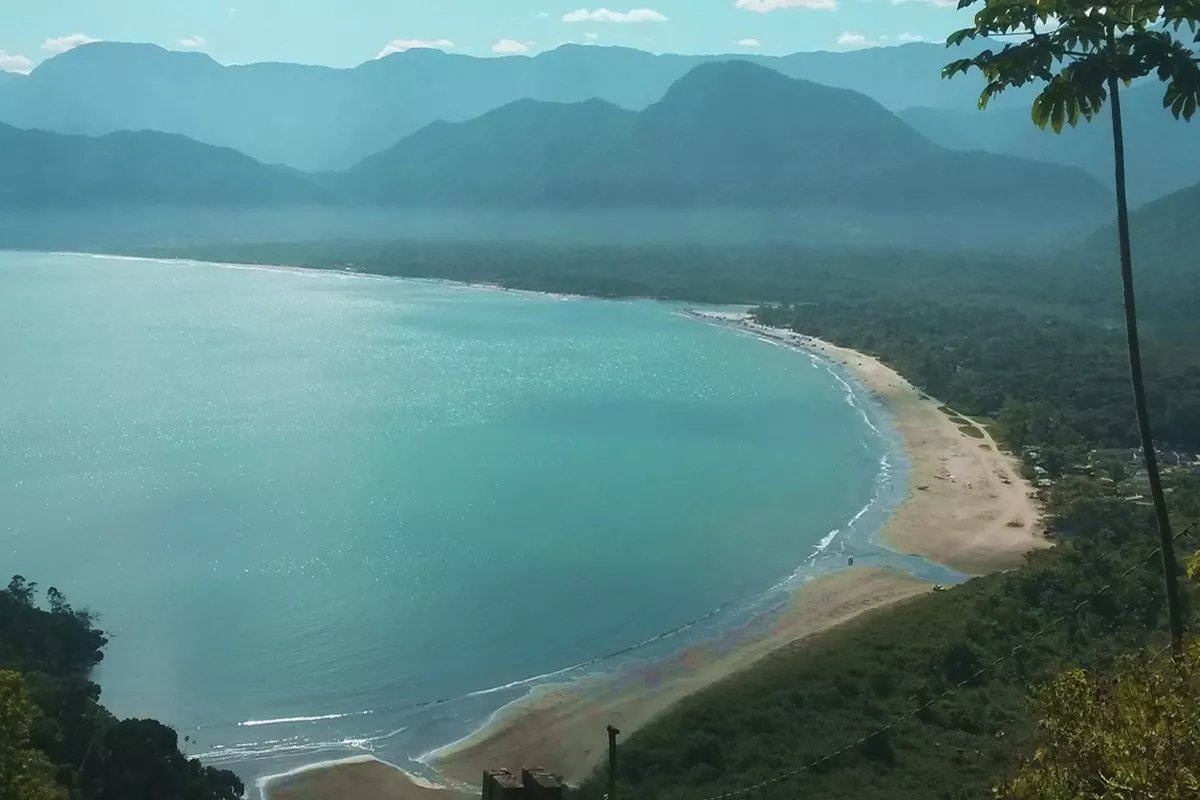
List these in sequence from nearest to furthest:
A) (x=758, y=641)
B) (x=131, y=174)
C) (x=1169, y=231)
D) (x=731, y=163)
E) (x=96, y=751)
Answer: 1. (x=96, y=751)
2. (x=758, y=641)
3. (x=1169, y=231)
4. (x=731, y=163)
5. (x=131, y=174)

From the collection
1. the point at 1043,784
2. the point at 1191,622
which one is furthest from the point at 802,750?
the point at 1043,784

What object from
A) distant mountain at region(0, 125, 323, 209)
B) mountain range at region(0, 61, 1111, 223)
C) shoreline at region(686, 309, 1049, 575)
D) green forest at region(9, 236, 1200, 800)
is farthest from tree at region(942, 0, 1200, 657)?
distant mountain at region(0, 125, 323, 209)

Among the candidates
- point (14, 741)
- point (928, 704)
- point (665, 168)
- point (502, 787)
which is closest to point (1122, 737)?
point (502, 787)

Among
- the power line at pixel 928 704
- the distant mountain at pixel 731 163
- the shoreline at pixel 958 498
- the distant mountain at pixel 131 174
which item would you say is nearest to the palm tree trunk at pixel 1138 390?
the power line at pixel 928 704

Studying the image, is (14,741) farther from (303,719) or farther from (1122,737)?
(303,719)

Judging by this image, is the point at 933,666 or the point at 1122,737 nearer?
the point at 1122,737

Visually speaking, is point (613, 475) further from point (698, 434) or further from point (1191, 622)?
point (1191, 622)

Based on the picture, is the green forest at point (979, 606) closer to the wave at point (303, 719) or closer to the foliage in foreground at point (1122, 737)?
the foliage in foreground at point (1122, 737)
